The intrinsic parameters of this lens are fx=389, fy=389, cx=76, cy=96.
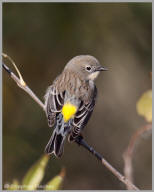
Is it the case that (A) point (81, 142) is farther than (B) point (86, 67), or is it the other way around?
(B) point (86, 67)

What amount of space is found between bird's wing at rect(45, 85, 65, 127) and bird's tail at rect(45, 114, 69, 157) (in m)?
0.10

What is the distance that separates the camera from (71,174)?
6781 millimetres

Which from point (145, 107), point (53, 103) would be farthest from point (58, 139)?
point (145, 107)

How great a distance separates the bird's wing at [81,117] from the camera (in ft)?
13.9

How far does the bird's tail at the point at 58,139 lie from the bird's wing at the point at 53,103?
0.10 metres

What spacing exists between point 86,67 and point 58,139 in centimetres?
151

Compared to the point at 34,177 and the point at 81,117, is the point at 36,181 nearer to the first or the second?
the point at 34,177

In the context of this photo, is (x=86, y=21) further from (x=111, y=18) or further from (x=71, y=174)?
(x=71, y=174)

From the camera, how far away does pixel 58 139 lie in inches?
169

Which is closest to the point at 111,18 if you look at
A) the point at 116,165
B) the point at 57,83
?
the point at 57,83

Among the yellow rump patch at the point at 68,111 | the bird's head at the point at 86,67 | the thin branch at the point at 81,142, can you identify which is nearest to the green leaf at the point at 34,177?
the thin branch at the point at 81,142

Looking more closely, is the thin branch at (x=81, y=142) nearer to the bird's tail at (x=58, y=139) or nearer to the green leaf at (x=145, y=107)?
the bird's tail at (x=58, y=139)

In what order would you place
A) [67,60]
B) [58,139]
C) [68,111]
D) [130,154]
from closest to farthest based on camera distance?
[130,154], [58,139], [68,111], [67,60]

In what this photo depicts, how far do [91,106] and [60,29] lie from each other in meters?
2.11
